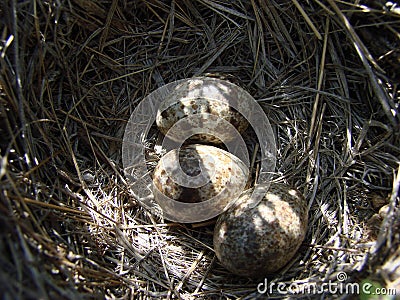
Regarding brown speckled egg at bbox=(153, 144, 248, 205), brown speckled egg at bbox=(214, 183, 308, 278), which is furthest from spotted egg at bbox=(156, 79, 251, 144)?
brown speckled egg at bbox=(214, 183, 308, 278)

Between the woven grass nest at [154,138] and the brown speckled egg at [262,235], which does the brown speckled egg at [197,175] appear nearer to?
the brown speckled egg at [262,235]

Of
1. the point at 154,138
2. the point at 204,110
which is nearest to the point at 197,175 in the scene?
the point at 204,110

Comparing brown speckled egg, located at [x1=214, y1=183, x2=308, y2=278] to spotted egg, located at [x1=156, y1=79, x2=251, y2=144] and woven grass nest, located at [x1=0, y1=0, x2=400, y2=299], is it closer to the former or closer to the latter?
woven grass nest, located at [x1=0, y1=0, x2=400, y2=299]

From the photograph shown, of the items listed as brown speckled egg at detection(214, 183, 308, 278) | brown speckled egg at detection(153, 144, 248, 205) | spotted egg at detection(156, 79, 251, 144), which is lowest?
brown speckled egg at detection(214, 183, 308, 278)

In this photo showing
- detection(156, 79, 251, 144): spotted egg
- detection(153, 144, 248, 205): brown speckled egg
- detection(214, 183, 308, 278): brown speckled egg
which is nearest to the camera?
detection(214, 183, 308, 278): brown speckled egg

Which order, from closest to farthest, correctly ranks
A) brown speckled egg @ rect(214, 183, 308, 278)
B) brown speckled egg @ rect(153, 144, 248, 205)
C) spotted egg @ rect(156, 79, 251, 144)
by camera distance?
brown speckled egg @ rect(214, 183, 308, 278) → brown speckled egg @ rect(153, 144, 248, 205) → spotted egg @ rect(156, 79, 251, 144)

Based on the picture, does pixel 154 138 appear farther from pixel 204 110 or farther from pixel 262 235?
pixel 262 235

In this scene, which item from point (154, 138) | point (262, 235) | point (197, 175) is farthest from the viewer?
point (154, 138)
